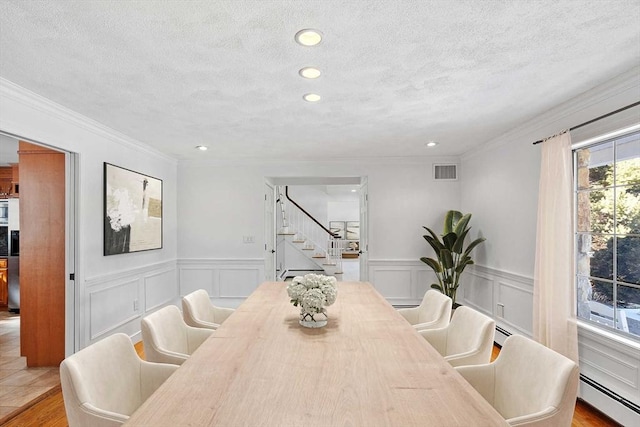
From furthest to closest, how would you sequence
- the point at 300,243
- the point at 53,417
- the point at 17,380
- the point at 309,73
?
1. the point at 300,243
2. the point at 17,380
3. the point at 53,417
4. the point at 309,73

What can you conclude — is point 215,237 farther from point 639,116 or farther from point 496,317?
point 639,116

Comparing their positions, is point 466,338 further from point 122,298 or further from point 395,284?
point 122,298

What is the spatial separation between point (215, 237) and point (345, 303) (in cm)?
345

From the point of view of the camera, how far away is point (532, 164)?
3.63m

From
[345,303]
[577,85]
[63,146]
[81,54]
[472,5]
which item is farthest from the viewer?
[63,146]

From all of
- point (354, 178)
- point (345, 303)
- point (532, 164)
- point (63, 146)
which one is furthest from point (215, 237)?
point (532, 164)

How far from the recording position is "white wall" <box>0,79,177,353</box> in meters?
2.87

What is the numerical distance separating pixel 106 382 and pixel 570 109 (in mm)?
3654

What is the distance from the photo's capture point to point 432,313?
2.93m

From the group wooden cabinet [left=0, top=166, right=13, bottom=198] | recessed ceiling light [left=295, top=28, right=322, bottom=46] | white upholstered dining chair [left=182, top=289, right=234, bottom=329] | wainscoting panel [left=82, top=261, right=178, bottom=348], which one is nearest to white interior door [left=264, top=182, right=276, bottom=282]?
wainscoting panel [left=82, top=261, right=178, bottom=348]

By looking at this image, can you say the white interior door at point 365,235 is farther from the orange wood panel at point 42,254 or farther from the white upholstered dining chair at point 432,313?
the orange wood panel at point 42,254

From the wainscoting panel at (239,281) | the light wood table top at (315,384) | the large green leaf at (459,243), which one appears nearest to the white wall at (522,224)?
the large green leaf at (459,243)

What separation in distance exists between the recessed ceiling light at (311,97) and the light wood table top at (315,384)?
5.65 ft

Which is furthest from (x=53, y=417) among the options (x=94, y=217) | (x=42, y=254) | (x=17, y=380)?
(x=94, y=217)
